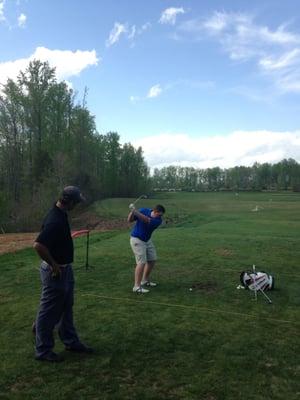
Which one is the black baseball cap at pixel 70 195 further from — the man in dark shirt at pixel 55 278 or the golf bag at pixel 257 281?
the golf bag at pixel 257 281

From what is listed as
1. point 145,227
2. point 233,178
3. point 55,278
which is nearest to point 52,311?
point 55,278

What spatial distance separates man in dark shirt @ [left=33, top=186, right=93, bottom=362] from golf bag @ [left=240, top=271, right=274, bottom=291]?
422 cm

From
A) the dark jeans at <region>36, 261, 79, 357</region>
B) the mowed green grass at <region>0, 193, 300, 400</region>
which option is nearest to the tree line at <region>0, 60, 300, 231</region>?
the mowed green grass at <region>0, 193, 300, 400</region>

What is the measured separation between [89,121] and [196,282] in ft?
157

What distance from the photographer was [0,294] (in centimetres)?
863

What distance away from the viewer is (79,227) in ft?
113

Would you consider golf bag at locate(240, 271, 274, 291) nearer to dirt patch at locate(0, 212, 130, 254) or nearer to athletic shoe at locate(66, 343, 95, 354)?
athletic shoe at locate(66, 343, 95, 354)

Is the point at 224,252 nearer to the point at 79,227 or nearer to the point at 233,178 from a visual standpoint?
the point at 79,227

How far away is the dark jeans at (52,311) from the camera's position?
5.43m

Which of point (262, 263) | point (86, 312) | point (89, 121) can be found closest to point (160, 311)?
point (86, 312)

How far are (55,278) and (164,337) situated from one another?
1761 mm

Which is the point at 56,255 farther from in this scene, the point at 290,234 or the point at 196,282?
the point at 290,234

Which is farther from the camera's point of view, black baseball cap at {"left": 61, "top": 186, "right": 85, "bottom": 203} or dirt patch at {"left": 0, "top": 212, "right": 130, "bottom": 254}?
dirt patch at {"left": 0, "top": 212, "right": 130, "bottom": 254}

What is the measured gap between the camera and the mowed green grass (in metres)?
4.69
